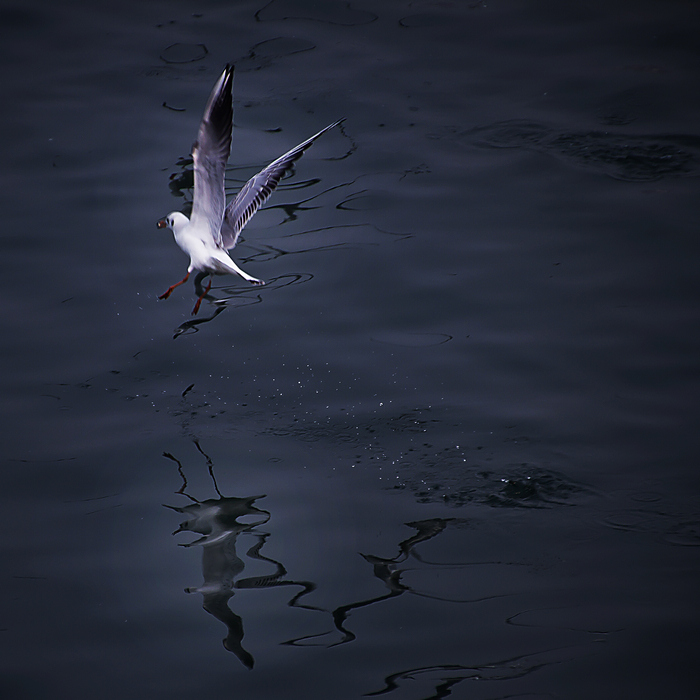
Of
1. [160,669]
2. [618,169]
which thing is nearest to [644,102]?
[618,169]

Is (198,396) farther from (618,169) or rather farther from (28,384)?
(618,169)

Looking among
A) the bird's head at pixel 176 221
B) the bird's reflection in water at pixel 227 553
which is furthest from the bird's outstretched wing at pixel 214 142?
the bird's reflection in water at pixel 227 553

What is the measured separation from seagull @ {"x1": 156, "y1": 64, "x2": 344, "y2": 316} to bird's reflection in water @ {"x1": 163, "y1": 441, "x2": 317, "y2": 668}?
63.6 inches

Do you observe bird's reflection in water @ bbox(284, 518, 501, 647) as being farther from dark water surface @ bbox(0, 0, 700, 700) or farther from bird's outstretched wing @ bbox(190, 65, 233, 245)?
bird's outstretched wing @ bbox(190, 65, 233, 245)

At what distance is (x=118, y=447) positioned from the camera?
523cm

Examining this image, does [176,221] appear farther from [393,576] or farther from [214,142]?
[393,576]

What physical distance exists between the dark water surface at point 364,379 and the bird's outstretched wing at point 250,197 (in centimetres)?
63

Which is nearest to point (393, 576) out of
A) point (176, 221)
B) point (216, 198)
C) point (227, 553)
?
point (227, 553)

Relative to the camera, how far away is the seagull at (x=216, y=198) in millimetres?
5492

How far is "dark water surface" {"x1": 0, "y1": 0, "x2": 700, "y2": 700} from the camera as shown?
3.93 metres

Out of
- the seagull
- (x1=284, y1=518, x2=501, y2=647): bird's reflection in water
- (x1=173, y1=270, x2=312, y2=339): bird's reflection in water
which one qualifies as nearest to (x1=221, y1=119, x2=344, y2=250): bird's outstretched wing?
the seagull

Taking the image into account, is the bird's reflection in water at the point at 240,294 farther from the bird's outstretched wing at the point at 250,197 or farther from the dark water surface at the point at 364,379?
the bird's outstretched wing at the point at 250,197

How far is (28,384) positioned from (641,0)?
9.98 meters

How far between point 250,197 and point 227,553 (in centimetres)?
315
